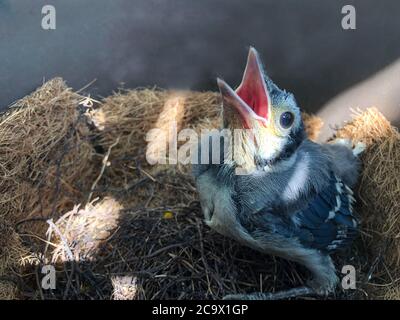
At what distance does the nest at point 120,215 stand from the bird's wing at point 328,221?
22cm

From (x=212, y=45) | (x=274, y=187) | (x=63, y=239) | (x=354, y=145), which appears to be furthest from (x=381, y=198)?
(x=63, y=239)

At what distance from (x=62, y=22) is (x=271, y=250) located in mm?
1549

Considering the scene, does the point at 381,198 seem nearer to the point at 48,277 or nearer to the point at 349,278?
the point at 349,278

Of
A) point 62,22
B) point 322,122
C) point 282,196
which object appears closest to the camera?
point 282,196

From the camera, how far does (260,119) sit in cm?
222

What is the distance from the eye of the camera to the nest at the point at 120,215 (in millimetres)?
2604

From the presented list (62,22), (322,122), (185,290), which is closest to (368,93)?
(322,122)

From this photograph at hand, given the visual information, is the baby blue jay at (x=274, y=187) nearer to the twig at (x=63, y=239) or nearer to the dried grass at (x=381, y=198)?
the dried grass at (x=381, y=198)

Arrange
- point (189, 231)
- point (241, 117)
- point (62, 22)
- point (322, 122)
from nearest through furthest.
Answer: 1. point (241, 117)
2. point (189, 231)
3. point (62, 22)
4. point (322, 122)

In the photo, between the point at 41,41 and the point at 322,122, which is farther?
the point at 322,122

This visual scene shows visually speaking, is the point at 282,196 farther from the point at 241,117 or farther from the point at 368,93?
the point at 368,93

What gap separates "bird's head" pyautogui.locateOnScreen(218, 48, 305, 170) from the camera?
7.32 feet

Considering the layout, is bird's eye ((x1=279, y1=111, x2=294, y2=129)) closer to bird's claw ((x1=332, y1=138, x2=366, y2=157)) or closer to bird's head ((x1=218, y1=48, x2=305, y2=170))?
bird's head ((x1=218, y1=48, x2=305, y2=170))

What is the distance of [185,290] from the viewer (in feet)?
8.45
